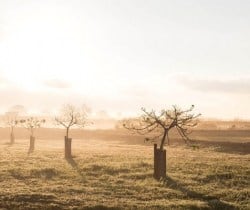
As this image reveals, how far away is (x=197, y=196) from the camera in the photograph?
97.1ft

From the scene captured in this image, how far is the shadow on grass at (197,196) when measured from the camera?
26.8 meters

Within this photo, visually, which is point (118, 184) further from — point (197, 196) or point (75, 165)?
point (75, 165)

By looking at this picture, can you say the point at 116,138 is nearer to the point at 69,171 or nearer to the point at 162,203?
the point at 69,171

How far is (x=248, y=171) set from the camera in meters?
38.7

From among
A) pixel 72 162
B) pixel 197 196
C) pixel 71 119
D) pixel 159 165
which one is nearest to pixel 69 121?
pixel 71 119

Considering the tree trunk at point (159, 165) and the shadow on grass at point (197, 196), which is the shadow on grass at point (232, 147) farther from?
the shadow on grass at point (197, 196)

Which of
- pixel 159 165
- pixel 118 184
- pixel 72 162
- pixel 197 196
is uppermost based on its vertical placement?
pixel 159 165

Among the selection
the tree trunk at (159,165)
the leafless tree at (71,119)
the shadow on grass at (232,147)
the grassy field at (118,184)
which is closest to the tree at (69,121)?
the leafless tree at (71,119)

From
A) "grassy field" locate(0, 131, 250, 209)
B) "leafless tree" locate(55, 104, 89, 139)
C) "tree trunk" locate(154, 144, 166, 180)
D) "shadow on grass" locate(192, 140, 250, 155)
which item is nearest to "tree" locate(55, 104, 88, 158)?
"leafless tree" locate(55, 104, 89, 139)

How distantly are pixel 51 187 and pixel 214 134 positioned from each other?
79.4m

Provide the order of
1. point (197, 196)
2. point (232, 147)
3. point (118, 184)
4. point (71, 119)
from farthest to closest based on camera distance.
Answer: point (232, 147) → point (71, 119) → point (118, 184) → point (197, 196)

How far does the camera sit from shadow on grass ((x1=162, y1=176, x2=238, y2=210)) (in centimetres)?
2678

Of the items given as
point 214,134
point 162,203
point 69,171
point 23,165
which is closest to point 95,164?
point 69,171

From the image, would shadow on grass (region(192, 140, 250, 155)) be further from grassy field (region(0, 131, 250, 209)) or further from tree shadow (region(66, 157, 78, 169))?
tree shadow (region(66, 157, 78, 169))
